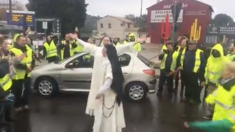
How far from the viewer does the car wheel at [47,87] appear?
805cm

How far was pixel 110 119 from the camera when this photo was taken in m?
4.51

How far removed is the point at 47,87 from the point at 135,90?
252 cm

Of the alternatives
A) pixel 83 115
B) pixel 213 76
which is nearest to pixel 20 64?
pixel 83 115

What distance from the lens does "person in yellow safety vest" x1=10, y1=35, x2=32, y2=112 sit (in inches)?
238

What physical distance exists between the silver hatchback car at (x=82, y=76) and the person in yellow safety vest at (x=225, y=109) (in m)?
4.38

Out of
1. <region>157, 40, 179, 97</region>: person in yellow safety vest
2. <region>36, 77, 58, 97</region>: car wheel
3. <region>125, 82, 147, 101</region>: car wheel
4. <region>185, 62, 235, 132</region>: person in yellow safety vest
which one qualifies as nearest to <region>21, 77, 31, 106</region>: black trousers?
<region>36, 77, 58, 97</region>: car wheel

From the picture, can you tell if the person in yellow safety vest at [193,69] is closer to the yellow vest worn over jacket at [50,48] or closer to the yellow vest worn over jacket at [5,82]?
the yellow vest worn over jacket at [5,82]

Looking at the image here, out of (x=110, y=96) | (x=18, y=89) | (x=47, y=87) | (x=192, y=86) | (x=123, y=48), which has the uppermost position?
(x=123, y=48)

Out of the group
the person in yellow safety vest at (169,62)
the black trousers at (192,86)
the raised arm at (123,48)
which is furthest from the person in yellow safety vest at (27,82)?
the black trousers at (192,86)

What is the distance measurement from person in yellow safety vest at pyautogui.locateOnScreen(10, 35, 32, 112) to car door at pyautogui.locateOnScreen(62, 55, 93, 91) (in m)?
1.64

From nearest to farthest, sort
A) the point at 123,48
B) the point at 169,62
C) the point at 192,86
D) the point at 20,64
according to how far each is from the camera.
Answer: the point at 123,48 < the point at 20,64 < the point at 192,86 < the point at 169,62

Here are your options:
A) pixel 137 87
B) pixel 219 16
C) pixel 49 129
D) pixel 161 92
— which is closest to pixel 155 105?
pixel 137 87

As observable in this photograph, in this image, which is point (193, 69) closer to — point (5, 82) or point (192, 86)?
point (192, 86)

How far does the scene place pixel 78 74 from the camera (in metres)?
7.87
